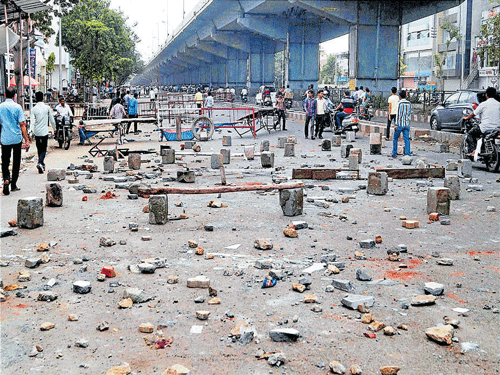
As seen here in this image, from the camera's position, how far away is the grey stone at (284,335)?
424 cm

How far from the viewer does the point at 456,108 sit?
21906mm

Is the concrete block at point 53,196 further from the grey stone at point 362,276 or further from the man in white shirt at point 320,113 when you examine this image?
the man in white shirt at point 320,113

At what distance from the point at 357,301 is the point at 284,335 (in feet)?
2.96

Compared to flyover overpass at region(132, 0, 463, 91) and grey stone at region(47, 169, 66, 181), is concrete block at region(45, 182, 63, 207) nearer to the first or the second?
grey stone at region(47, 169, 66, 181)

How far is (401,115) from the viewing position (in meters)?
15.6

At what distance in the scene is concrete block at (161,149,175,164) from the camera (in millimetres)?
14398

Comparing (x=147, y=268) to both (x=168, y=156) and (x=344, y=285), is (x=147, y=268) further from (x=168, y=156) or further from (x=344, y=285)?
(x=168, y=156)

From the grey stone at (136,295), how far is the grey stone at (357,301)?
1.67 metres

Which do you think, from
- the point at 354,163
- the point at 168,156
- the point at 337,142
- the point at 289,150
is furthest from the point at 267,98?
the point at 354,163

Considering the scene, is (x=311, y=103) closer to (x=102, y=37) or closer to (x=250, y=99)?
(x=102, y=37)

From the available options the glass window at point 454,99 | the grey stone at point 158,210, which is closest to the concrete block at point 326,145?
the glass window at point 454,99

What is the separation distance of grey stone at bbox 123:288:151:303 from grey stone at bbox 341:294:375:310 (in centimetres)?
167

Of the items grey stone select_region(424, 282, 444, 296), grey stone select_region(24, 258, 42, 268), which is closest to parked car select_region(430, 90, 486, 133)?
grey stone select_region(424, 282, 444, 296)

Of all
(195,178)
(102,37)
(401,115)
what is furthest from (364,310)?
(102,37)
